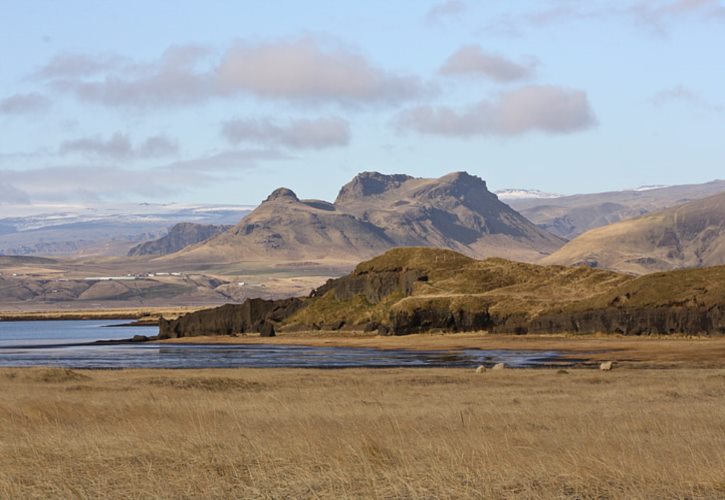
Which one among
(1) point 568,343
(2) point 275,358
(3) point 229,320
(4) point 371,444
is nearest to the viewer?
(4) point 371,444

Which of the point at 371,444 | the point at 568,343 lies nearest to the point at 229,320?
the point at 568,343

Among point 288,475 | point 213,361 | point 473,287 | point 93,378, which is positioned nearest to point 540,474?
point 288,475

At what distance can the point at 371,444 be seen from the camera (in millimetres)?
21172

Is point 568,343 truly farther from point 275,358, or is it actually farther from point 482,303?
point 275,358

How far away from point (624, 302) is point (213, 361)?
172 ft

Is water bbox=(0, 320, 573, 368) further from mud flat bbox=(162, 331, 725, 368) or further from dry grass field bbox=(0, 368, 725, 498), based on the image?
dry grass field bbox=(0, 368, 725, 498)

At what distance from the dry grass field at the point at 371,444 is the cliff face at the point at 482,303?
7419cm

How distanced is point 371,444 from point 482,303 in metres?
115

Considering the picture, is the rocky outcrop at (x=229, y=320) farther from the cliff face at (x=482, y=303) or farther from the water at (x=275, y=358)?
the water at (x=275, y=358)

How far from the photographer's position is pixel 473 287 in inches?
5974

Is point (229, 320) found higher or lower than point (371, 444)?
lower

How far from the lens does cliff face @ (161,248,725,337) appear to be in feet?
381

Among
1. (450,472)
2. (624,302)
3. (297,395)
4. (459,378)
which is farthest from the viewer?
(624,302)

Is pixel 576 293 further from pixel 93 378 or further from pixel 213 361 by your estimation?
pixel 93 378
